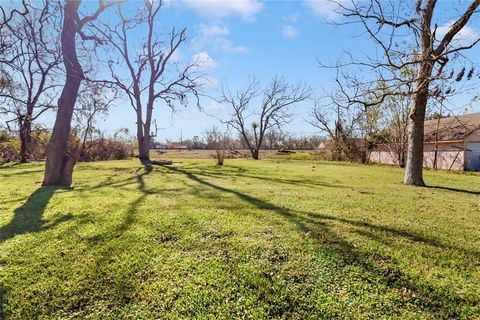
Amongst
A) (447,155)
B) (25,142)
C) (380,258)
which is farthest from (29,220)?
(447,155)

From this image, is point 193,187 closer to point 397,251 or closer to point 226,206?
point 226,206

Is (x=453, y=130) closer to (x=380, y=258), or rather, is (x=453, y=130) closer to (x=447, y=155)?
(x=447, y=155)

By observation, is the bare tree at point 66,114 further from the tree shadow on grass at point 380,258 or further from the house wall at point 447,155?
the house wall at point 447,155

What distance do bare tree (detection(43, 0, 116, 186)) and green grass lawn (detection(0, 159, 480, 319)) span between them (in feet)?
7.69

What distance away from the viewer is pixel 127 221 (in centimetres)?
354

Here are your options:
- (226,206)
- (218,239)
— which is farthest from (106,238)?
(226,206)

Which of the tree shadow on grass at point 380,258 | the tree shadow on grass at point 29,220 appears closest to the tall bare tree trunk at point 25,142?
the tree shadow on grass at point 29,220

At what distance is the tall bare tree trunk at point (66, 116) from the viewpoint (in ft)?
21.2

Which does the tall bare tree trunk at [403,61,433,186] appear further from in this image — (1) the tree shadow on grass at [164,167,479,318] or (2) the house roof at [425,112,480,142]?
(2) the house roof at [425,112,480,142]

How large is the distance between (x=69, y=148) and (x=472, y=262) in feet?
27.2

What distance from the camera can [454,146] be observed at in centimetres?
1584

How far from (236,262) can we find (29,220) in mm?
2985

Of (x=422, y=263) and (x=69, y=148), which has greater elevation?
(x=69, y=148)

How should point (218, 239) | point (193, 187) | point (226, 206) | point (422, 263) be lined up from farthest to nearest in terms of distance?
point (193, 187), point (226, 206), point (218, 239), point (422, 263)
